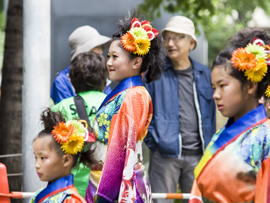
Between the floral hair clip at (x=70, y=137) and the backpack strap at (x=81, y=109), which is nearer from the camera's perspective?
the floral hair clip at (x=70, y=137)

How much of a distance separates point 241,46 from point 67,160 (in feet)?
4.28

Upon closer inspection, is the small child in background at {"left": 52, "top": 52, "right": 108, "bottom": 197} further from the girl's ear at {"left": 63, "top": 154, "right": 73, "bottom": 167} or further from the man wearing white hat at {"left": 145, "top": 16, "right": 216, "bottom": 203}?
the man wearing white hat at {"left": 145, "top": 16, "right": 216, "bottom": 203}

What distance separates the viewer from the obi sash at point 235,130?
6.84ft

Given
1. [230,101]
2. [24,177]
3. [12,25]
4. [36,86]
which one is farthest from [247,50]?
[12,25]

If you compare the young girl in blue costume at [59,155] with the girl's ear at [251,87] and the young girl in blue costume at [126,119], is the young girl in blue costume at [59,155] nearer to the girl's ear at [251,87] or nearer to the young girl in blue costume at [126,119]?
the young girl in blue costume at [126,119]

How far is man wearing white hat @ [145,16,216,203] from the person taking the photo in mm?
3904

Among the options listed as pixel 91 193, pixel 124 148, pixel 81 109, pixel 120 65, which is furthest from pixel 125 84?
pixel 91 193

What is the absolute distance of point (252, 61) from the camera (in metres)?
2.10

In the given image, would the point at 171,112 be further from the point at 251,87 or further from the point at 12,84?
the point at 251,87

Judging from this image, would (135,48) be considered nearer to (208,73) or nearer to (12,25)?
(208,73)

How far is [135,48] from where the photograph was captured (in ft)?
8.59

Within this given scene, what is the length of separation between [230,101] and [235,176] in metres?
0.40

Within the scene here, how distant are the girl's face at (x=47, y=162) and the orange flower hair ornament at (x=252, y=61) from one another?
1.26 m

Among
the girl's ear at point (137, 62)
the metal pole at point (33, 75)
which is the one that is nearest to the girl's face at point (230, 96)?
the girl's ear at point (137, 62)
